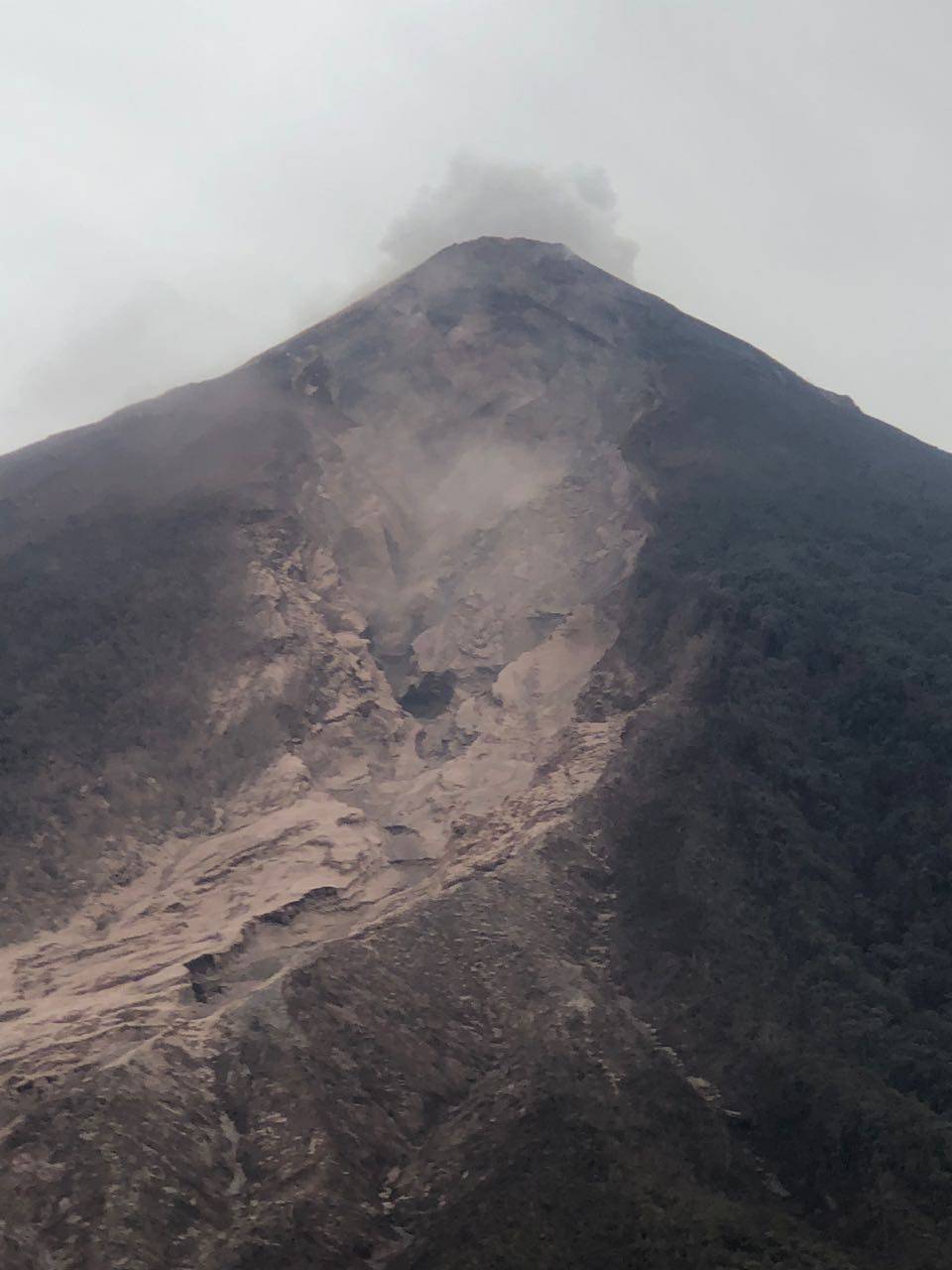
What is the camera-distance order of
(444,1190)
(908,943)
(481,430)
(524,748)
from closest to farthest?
(444,1190), (908,943), (524,748), (481,430)

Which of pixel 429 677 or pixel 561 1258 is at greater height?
pixel 429 677

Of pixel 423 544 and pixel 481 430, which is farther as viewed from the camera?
pixel 481 430

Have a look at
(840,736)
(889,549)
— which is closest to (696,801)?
(840,736)

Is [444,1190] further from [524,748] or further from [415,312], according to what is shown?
[415,312]

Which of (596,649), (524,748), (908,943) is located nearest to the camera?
(908,943)

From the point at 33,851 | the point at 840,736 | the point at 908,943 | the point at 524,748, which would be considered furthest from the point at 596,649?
the point at 33,851

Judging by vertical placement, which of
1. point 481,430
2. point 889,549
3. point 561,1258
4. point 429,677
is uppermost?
point 481,430
